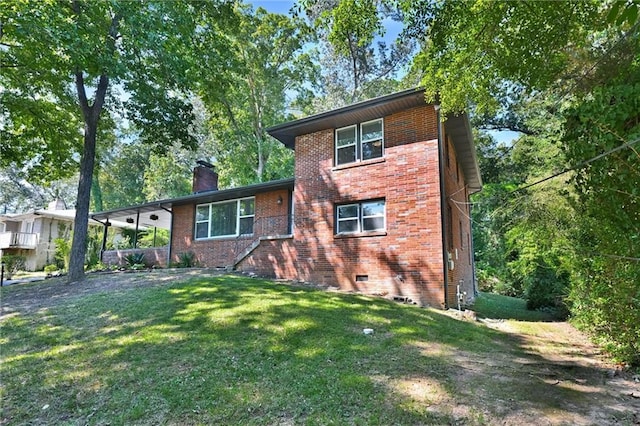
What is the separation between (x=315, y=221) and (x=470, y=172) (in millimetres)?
8165

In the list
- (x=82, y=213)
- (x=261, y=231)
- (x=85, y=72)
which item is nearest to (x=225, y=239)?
(x=261, y=231)

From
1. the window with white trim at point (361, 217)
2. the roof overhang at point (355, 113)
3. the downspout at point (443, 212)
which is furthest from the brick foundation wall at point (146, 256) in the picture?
the downspout at point (443, 212)

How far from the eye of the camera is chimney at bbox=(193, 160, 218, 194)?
1750 cm

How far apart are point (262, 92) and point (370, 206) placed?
1679 cm

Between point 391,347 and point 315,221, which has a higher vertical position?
point 315,221

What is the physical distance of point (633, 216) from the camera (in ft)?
11.5

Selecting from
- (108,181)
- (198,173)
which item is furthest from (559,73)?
(108,181)

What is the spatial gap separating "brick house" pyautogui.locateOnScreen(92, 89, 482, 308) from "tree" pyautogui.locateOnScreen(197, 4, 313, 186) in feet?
36.3

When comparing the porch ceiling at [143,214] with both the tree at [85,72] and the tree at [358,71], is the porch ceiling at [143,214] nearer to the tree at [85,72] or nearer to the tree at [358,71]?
the tree at [85,72]

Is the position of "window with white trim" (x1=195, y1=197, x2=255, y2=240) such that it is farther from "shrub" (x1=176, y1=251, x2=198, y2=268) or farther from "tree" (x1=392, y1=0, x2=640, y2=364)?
"tree" (x1=392, y1=0, x2=640, y2=364)

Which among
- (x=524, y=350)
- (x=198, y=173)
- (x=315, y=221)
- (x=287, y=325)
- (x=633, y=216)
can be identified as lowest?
(x=524, y=350)

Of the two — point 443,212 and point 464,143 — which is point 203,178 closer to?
point 464,143

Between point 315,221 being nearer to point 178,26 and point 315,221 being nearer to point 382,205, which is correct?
point 382,205

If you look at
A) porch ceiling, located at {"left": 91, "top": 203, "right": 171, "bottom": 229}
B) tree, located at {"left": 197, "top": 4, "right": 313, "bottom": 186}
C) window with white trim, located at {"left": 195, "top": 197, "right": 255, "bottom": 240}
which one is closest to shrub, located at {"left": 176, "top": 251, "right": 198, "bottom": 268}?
window with white trim, located at {"left": 195, "top": 197, "right": 255, "bottom": 240}
